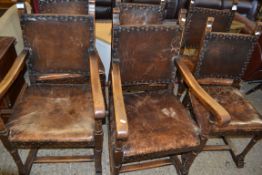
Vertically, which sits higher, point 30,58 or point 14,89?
point 30,58

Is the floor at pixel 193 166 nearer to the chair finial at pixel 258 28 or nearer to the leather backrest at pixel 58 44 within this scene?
the leather backrest at pixel 58 44

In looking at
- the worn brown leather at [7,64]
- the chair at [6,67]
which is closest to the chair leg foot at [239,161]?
the chair at [6,67]

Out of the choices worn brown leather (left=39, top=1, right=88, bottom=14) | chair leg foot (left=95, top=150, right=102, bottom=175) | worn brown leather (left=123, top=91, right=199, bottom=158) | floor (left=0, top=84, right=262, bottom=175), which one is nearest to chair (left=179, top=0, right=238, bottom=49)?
worn brown leather (left=123, top=91, right=199, bottom=158)

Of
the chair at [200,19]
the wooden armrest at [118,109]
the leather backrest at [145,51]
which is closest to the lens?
the wooden armrest at [118,109]

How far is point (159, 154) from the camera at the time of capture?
124 centimetres

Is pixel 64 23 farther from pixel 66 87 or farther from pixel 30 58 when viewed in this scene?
pixel 66 87

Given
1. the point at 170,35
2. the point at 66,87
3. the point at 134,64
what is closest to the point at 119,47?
the point at 134,64

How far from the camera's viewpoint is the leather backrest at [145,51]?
4.33 ft

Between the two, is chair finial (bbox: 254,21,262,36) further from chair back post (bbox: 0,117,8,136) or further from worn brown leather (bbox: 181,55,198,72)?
chair back post (bbox: 0,117,8,136)

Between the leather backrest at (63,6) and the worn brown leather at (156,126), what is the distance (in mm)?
726

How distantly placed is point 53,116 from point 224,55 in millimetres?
1191

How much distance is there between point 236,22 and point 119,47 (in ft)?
5.08

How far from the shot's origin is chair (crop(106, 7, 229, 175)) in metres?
1.20

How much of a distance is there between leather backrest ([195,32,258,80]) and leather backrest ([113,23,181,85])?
242 millimetres
